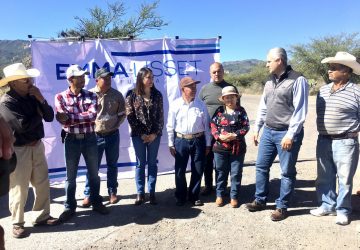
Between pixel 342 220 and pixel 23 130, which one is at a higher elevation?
pixel 23 130

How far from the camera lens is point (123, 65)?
648 cm

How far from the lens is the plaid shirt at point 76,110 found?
4.70m

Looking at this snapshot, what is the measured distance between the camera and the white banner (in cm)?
615

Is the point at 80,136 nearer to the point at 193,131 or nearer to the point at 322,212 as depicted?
the point at 193,131

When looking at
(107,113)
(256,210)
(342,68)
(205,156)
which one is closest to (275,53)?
(342,68)

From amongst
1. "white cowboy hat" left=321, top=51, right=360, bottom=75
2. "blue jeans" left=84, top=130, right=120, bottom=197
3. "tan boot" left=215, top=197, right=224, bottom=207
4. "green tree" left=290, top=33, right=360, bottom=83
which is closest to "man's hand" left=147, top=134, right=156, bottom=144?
"blue jeans" left=84, top=130, right=120, bottom=197

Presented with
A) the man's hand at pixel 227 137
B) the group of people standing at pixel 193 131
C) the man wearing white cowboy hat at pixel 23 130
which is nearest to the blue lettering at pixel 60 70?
the group of people standing at pixel 193 131

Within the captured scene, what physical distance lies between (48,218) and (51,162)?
1.77 metres

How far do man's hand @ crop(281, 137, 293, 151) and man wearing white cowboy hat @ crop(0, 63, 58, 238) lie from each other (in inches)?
113

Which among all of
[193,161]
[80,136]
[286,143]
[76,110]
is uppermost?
[76,110]

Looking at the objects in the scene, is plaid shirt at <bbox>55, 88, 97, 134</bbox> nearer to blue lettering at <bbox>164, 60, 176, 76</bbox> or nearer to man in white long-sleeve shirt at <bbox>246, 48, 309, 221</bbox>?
blue lettering at <bbox>164, 60, 176, 76</bbox>

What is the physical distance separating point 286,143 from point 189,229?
1587 millimetres

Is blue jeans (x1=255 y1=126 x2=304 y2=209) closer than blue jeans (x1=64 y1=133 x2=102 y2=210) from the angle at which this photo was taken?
Yes

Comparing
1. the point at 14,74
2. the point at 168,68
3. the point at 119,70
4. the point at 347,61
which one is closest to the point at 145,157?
the point at 119,70
